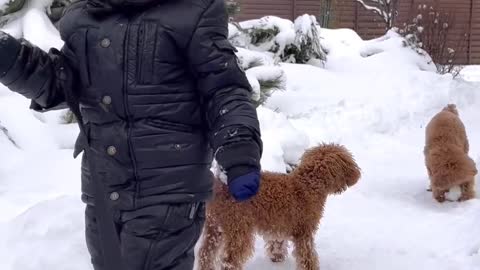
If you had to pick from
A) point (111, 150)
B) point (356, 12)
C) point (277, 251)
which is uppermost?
point (111, 150)

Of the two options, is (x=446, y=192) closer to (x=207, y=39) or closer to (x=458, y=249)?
(x=458, y=249)

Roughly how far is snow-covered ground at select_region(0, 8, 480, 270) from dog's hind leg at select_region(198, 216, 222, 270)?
0.61 meters

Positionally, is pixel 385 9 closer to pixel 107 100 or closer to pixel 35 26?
pixel 35 26

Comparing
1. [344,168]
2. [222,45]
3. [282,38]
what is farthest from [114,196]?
[282,38]

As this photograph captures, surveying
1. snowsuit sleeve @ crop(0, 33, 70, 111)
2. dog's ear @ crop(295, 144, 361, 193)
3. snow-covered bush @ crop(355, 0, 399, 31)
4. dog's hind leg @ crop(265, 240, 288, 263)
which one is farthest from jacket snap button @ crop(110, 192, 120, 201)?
snow-covered bush @ crop(355, 0, 399, 31)

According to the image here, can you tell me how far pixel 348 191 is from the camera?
244 inches

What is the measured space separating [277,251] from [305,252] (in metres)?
0.43

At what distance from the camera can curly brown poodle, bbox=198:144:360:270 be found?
12.1ft

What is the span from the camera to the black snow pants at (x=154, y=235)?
93.9 inches

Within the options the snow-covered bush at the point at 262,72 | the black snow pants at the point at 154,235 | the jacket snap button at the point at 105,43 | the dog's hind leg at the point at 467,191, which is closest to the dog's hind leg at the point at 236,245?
the black snow pants at the point at 154,235

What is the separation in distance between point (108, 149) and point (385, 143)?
254 inches

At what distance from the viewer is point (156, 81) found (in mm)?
2373

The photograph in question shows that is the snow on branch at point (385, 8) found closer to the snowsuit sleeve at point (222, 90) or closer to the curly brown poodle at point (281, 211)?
the curly brown poodle at point (281, 211)

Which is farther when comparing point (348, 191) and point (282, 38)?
point (282, 38)
